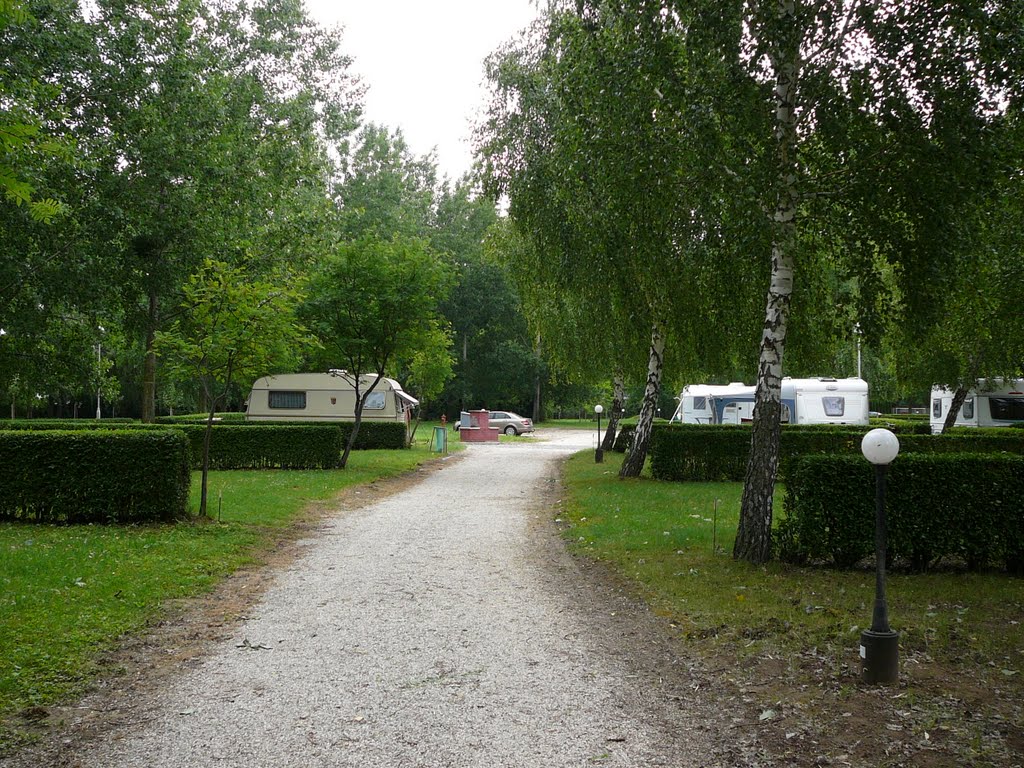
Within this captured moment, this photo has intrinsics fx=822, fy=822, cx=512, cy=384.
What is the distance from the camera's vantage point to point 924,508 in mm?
7359

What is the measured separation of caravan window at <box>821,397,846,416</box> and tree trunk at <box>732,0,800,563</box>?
17.5 m

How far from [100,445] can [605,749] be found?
843 cm

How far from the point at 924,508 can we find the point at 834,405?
58.3 ft

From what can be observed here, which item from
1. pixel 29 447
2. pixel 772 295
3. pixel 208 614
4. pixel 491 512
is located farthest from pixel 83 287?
pixel 772 295

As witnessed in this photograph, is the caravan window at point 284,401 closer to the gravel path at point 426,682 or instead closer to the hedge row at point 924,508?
the gravel path at point 426,682

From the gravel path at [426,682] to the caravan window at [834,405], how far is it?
17.9 metres

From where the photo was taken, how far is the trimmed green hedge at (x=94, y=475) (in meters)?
10.1

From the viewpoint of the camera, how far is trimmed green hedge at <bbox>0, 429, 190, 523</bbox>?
1005 centimetres

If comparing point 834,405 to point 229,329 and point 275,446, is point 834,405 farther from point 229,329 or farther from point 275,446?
point 229,329

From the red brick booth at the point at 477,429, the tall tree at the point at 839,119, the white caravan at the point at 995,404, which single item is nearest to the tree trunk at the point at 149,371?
the tall tree at the point at 839,119

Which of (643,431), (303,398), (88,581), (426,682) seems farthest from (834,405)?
(426,682)

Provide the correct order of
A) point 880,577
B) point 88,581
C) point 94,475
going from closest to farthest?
point 880,577 < point 88,581 < point 94,475

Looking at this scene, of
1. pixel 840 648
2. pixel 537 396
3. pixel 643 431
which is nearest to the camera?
pixel 840 648

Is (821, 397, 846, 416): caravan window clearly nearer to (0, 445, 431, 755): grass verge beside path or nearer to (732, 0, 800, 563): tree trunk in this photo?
(0, 445, 431, 755): grass verge beside path
